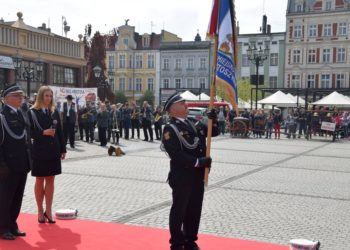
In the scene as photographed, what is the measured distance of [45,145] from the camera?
6.44 meters

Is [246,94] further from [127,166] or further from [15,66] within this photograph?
[127,166]

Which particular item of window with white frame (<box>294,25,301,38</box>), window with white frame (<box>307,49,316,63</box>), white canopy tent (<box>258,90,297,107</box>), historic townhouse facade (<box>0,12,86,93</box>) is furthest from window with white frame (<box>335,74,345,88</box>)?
historic townhouse facade (<box>0,12,86,93</box>)

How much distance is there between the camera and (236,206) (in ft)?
26.6

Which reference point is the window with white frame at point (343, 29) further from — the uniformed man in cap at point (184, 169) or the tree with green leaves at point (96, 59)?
the uniformed man in cap at point (184, 169)

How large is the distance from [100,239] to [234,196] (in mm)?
3714

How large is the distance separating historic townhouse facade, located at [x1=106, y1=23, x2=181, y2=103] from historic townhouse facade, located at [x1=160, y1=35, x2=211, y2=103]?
1564 mm

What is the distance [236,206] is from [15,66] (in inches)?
729

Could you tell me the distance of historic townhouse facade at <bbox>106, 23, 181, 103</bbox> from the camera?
7231 centimetres

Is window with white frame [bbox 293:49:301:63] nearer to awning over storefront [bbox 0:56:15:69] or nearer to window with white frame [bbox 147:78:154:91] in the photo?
window with white frame [bbox 147:78:154:91]

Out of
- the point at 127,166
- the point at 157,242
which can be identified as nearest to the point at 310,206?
the point at 157,242

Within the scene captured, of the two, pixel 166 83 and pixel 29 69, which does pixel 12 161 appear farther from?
pixel 166 83

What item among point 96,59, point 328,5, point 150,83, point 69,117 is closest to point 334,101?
point 69,117

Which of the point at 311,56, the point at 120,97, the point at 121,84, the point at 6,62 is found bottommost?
the point at 120,97

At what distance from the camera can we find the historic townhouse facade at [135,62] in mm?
72312
